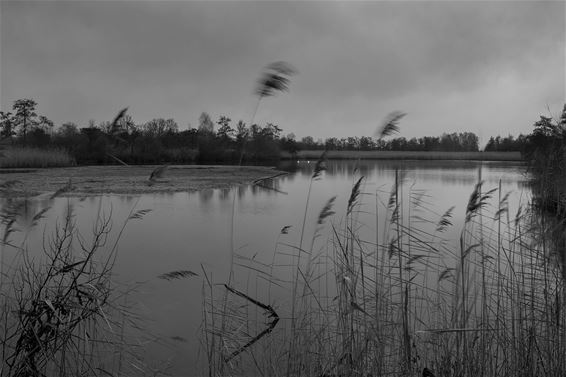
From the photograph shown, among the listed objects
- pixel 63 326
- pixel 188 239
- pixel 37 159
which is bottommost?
pixel 188 239

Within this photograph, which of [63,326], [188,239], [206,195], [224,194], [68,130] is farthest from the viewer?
[68,130]

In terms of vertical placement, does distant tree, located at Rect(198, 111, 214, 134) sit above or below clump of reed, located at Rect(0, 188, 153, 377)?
above

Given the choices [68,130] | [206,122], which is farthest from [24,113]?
[206,122]

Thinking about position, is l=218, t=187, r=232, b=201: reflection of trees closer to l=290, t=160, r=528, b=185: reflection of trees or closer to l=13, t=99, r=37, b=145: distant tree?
l=290, t=160, r=528, b=185: reflection of trees

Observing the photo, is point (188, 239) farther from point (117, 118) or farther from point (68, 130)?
point (68, 130)

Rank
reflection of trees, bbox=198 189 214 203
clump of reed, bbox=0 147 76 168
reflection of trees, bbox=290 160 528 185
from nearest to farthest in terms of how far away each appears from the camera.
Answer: reflection of trees, bbox=198 189 214 203 < reflection of trees, bbox=290 160 528 185 < clump of reed, bbox=0 147 76 168

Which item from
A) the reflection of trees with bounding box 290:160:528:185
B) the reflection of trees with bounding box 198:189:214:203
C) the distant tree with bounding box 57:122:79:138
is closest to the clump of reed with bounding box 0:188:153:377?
the reflection of trees with bounding box 290:160:528:185

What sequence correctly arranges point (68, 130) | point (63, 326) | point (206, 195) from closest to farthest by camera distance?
point (63, 326)
point (206, 195)
point (68, 130)

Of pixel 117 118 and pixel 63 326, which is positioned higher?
pixel 117 118

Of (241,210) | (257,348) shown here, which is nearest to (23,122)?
(241,210)

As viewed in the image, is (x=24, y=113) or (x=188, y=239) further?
(x=24, y=113)

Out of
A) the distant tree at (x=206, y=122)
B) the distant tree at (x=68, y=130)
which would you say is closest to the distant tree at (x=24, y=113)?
the distant tree at (x=68, y=130)

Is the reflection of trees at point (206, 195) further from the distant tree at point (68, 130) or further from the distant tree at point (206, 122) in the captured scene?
the distant tree at point (68, 130)

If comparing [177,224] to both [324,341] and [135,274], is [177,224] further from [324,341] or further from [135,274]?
[324,341]
